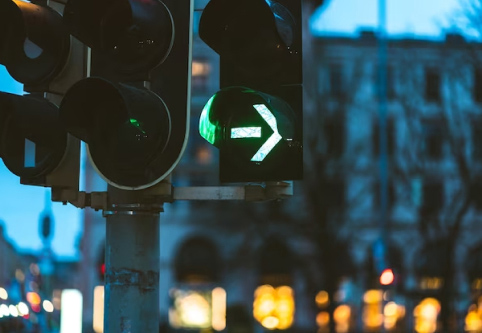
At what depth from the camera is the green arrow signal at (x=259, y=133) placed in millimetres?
3215

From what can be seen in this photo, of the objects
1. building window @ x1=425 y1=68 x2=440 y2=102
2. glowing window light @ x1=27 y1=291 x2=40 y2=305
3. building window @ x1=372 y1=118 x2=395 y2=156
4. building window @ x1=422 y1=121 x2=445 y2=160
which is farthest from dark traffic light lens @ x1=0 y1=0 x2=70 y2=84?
building window @ x1=372 y1=118 x2=395 y2=156

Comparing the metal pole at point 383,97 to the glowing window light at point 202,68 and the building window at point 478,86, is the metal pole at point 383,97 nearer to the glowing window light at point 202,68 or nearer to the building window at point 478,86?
the building window at point 478,86

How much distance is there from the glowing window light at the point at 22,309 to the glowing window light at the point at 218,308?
31.2m

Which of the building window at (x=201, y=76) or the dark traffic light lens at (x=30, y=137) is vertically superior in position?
the building window at (x=201, y=76)

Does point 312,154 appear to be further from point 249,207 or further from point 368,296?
point 368,296

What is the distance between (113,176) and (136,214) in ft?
0.55

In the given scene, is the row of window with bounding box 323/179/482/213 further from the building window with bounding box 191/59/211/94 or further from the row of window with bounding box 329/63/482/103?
the building window with bounding box 191/59/211/94

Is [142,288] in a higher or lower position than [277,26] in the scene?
lower

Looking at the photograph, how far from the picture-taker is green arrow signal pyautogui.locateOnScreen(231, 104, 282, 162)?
3215 millimetres

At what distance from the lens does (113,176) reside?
3.37 metres

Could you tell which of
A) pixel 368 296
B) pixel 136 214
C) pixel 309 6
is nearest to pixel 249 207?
pixel 309 6

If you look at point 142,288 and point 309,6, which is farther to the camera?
point 309,6

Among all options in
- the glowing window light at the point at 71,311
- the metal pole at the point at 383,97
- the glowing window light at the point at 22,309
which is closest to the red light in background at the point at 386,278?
the metal pole at the point at 383,97

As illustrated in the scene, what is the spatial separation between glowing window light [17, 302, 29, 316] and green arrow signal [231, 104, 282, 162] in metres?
16.1
